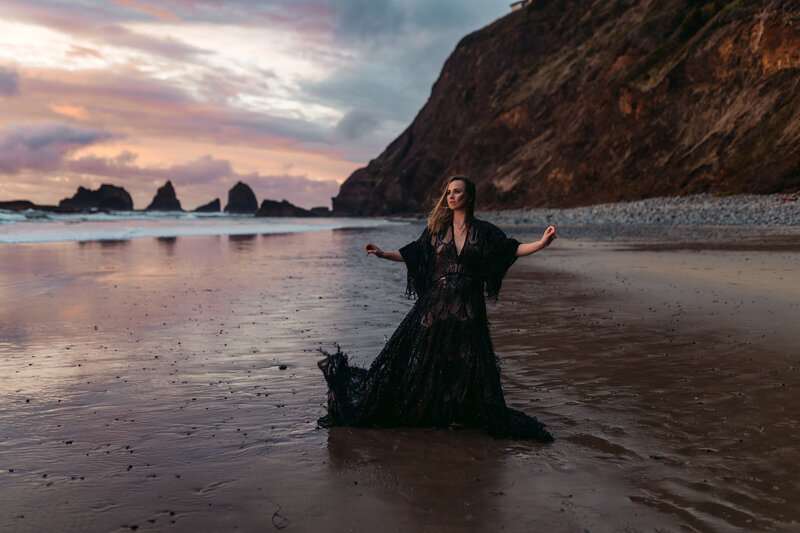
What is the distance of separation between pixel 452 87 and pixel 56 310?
8794cm

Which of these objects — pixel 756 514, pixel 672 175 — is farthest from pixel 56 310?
pixel 672 175

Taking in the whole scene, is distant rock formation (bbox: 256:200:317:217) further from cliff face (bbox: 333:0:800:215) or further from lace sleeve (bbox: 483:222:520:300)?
lace sleeve (bbox: 483:222:520:300)

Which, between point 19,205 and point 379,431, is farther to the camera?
point 19,205

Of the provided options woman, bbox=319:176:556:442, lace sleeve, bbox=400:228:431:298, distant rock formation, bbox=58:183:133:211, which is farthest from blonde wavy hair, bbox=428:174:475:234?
distant rock formation, bbox=58:183:133:211

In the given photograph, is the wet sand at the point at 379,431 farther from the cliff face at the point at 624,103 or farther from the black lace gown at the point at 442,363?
the cliff face at the point at 624,103

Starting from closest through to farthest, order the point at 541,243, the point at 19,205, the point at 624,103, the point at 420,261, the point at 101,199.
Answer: the point at 541,243 < the point at 420,261 < the point at 624,103 < the point at 19,205 < the point at 101,199

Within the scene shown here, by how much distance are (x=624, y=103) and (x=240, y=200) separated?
485ft

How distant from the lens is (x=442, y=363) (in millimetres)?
4609

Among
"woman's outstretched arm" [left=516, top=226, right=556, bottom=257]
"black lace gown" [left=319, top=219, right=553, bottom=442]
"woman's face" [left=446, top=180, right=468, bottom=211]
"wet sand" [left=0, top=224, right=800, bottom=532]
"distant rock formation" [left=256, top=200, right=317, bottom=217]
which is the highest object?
"distant rock formation" [left=256, top=200, right=317, bottom=217]

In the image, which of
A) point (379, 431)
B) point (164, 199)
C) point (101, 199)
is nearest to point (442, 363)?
point (379, 431)

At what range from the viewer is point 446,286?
4699 millimetres

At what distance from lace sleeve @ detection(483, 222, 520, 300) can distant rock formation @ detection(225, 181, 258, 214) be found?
181 m

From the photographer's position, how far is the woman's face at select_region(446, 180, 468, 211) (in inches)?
184

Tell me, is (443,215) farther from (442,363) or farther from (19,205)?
(19,205)
